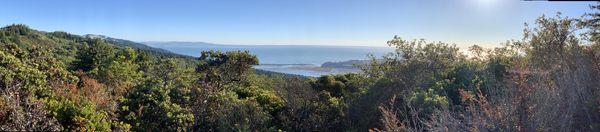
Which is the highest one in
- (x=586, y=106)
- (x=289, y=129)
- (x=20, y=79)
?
(x=586, y=106)

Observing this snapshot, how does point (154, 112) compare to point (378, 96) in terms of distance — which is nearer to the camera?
point (154, 112)

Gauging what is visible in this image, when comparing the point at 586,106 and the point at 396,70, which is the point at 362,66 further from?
the point at 586,106

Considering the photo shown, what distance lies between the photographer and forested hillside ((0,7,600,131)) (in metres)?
6.76

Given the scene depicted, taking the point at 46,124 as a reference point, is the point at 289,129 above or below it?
below

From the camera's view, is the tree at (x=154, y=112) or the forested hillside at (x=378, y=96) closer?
the forested hillside at (x=378, y=96)

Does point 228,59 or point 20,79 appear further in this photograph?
point 228,59

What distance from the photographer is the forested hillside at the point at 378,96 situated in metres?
6.76

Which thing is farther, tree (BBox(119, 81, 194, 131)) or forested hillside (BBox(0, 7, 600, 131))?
tree (BBox(119, 81, 194, 131))

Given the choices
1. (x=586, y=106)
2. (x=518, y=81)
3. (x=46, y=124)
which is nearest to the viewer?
(x=518, y=81)

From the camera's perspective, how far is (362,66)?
23234mm

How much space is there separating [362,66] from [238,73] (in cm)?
593

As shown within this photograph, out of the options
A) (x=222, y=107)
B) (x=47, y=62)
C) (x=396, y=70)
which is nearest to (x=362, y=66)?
(x=396, y=70)

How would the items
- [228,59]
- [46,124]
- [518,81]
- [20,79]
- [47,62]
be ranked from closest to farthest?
1. [518,81]
2. [46,124]
3. [20,79]
4. [47,62]
5. [228,59]

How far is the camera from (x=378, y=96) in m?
15.8
